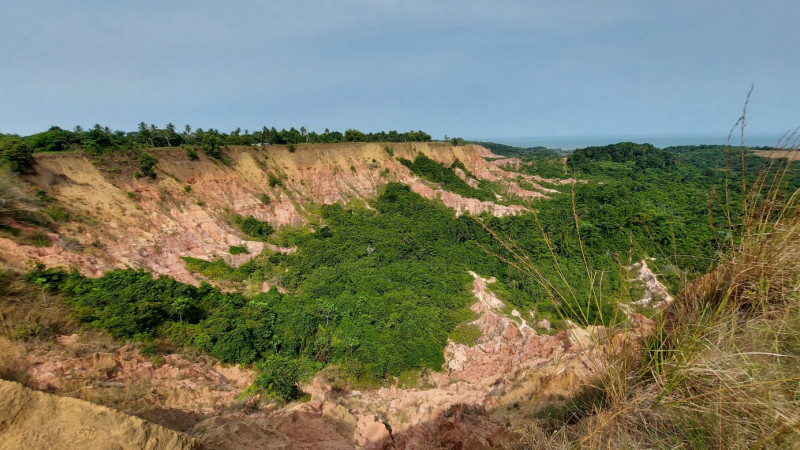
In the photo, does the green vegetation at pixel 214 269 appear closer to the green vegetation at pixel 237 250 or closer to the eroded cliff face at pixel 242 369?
the eroded cliff face at pixel 242 369

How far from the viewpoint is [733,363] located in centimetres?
203

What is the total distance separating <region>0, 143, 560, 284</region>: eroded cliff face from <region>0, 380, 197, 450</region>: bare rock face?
12.3 metres

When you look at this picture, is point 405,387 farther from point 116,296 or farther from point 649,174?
point 649,174

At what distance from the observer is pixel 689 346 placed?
2.25 metres

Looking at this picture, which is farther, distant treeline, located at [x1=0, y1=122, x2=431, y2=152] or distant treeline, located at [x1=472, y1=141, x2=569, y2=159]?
distant treeline, located at [x1=472, y1=141, x2=569, y2=159]

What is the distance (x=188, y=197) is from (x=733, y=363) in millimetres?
26507

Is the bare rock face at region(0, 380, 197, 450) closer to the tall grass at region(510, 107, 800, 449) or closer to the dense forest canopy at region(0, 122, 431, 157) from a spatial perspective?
the tall grass at region(510, 107, 800, 449)

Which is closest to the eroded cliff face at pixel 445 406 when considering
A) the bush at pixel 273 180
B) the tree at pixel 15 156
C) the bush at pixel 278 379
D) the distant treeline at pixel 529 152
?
the bush at pixel 278 379

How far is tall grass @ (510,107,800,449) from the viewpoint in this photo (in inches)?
73.9

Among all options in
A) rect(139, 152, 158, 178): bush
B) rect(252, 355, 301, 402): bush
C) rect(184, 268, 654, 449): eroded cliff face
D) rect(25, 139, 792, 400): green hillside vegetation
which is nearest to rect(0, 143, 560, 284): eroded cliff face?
rect(139, 152, 158, 178): bush

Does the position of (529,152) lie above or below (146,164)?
above

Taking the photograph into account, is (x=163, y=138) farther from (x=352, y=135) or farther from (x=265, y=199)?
(x=352, y=135)

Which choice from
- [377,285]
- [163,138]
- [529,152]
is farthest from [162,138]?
[529,152]

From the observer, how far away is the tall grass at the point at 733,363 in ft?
6.15
